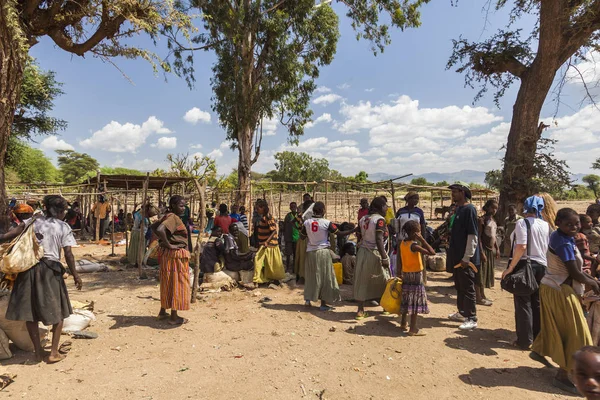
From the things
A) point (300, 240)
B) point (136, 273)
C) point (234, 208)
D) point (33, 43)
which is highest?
point (33, 43)

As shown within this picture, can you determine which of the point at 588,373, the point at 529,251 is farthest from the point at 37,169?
the point at 588,373

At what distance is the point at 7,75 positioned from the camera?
486cm

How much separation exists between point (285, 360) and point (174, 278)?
1856 millimetres

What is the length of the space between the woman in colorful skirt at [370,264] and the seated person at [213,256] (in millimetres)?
3062

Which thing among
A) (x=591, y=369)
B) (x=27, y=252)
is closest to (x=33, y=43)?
(x=27, y=252)

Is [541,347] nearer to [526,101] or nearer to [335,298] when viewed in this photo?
[335,298]

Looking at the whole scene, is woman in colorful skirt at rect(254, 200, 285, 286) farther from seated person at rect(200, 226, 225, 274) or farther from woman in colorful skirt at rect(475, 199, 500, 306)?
woman in colorful skirt at rect(475, 199, 500, 306)

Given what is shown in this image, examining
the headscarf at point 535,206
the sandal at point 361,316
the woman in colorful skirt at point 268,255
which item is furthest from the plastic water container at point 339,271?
the headscarf at point 535,206

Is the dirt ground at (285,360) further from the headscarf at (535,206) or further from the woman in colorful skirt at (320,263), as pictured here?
the headscarf at (535,206)

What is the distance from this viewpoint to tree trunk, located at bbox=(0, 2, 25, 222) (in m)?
4.71

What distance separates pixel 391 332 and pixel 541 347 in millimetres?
1655

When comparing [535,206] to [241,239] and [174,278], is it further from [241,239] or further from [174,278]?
[241,239]

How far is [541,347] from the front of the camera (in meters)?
3.32

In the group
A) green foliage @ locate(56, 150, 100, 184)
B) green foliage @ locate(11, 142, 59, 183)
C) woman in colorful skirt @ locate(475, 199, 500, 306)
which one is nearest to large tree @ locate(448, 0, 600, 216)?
woman in colorful skirt @ locate(475, 199, 500, 306)
